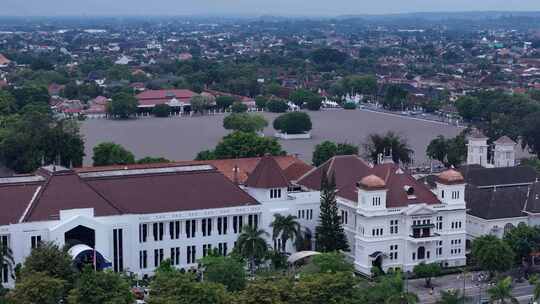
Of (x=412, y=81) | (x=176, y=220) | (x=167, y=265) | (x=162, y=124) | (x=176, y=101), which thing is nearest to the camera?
(x=167, y=265)

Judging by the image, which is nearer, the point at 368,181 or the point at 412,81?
the point at 368,181

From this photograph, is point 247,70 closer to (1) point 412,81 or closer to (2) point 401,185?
(1) point 412,81

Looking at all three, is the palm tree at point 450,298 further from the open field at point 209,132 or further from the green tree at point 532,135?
the open field at point 209,132

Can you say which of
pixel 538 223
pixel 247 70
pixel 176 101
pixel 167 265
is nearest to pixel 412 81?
pixel 247 70

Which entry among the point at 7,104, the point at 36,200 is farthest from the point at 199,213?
the point at 7,104

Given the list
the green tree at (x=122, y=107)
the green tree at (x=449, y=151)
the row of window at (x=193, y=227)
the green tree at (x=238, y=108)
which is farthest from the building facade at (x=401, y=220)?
the green tree at (x=238, y=108)

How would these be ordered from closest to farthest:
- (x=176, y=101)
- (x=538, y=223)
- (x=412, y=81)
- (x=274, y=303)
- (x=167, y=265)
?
(x=274, y=303) < (x=167, y=265) < (x=538, y=223) < (x=176, y=101) < (x=412, y=81)

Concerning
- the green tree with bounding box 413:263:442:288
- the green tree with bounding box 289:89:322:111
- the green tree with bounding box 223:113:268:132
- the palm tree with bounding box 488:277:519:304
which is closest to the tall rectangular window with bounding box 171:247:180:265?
the green tree with bounding box 413:263:442:288
